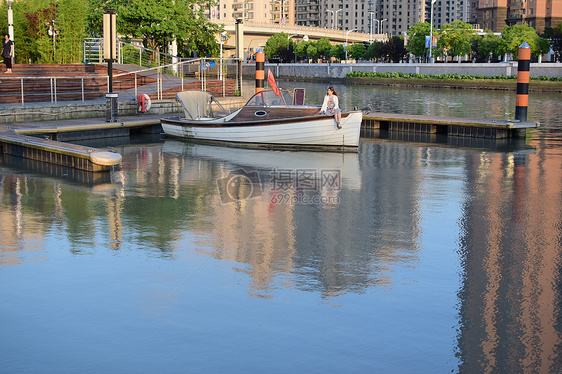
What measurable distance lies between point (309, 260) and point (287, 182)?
6618 mm

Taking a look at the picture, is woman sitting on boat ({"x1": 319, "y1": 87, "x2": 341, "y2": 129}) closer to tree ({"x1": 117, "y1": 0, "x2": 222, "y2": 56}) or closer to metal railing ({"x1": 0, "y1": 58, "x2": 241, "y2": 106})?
metal railing ({"x1": 0, "y1": 58, "x2": 241, "y2": 106})

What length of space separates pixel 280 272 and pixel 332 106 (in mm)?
12479

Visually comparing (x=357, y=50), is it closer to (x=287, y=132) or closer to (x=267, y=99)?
(x=267, y=99)

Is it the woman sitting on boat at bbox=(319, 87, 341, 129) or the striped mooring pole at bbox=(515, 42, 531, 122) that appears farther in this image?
the striped mooring pole at bbox=(515, 42, 531, 122)

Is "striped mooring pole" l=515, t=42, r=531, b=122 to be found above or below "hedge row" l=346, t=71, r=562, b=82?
below

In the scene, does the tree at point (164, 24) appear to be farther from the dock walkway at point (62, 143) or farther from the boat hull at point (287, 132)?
the boat hull at point (287, 132)

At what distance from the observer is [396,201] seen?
14602mm

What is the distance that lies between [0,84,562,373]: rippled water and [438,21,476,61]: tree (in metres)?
85.3

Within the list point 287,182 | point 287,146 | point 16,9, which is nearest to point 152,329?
point 287,182

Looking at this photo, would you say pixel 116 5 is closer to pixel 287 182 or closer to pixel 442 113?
pixel 442 113

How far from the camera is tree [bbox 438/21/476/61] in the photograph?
3895 inches

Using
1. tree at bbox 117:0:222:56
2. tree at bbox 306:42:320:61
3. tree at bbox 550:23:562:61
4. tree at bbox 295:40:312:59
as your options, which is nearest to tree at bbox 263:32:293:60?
tree at bbox 295:40:312:59

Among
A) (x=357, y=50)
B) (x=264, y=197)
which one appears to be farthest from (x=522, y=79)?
(x=357, y=50)

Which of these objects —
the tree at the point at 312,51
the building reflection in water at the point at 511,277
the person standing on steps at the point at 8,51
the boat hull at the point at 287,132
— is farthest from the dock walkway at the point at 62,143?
the tree at the point at 312,51
